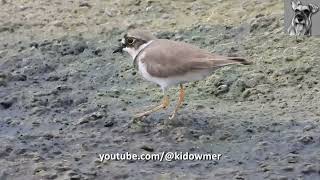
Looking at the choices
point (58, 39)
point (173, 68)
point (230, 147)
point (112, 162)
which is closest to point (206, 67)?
point (173, 68)

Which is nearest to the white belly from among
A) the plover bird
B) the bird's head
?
the plover bird

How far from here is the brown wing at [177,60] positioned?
18.6 feet

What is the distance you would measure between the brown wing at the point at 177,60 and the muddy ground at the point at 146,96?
488mm

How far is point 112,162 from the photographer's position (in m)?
5.38

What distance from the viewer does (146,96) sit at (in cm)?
683

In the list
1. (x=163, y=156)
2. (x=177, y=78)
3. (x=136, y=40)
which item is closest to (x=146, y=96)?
(x=136, y=40)

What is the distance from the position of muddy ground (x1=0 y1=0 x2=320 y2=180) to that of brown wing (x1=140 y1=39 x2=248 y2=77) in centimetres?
49

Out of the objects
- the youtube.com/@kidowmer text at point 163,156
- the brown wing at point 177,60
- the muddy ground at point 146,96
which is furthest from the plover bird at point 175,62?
the youtube.com/@kidowmer text at point 163,156

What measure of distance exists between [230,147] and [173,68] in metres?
0.76

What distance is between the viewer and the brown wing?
5676mm

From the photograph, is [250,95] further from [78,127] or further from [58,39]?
[58,39]

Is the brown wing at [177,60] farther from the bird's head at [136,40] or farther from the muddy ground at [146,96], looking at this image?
the muddy ground at [146,96]

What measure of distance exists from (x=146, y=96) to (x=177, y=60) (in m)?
1.14

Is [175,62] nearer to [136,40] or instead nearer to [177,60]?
[177,60]
